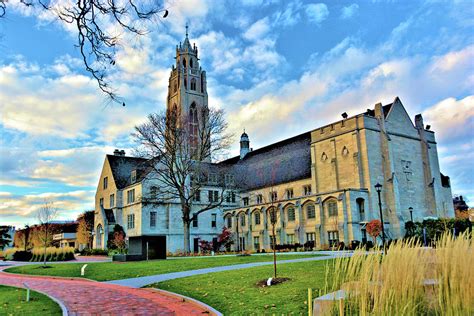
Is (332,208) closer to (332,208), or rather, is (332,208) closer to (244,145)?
(332,208)

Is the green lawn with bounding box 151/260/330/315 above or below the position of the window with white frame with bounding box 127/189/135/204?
below

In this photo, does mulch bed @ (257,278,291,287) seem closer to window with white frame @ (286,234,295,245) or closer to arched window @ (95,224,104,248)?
window with white frame @ (286,234,295,245)

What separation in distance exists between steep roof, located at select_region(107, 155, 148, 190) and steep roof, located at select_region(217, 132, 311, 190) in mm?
13124

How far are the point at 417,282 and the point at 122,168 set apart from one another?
59.1m

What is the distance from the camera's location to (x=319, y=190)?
48.3m

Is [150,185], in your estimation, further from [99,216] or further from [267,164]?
[267,164]

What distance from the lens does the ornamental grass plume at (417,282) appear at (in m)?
5.30

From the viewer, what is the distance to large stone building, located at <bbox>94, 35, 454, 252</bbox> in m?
42.8

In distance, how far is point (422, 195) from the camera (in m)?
48.2

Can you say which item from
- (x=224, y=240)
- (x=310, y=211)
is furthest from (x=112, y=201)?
(x=310, y=211)

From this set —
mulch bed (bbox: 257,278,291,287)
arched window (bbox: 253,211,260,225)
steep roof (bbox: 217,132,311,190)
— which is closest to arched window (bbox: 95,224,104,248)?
steep roof (bbox: 217,132,311,190)

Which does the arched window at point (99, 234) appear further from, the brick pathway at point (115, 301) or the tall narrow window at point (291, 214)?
the brick pathway at point (115, 301)

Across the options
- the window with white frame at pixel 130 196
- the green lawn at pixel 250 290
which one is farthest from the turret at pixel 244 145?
the green lawn at pixel 250 290

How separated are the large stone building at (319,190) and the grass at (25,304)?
902 inches
